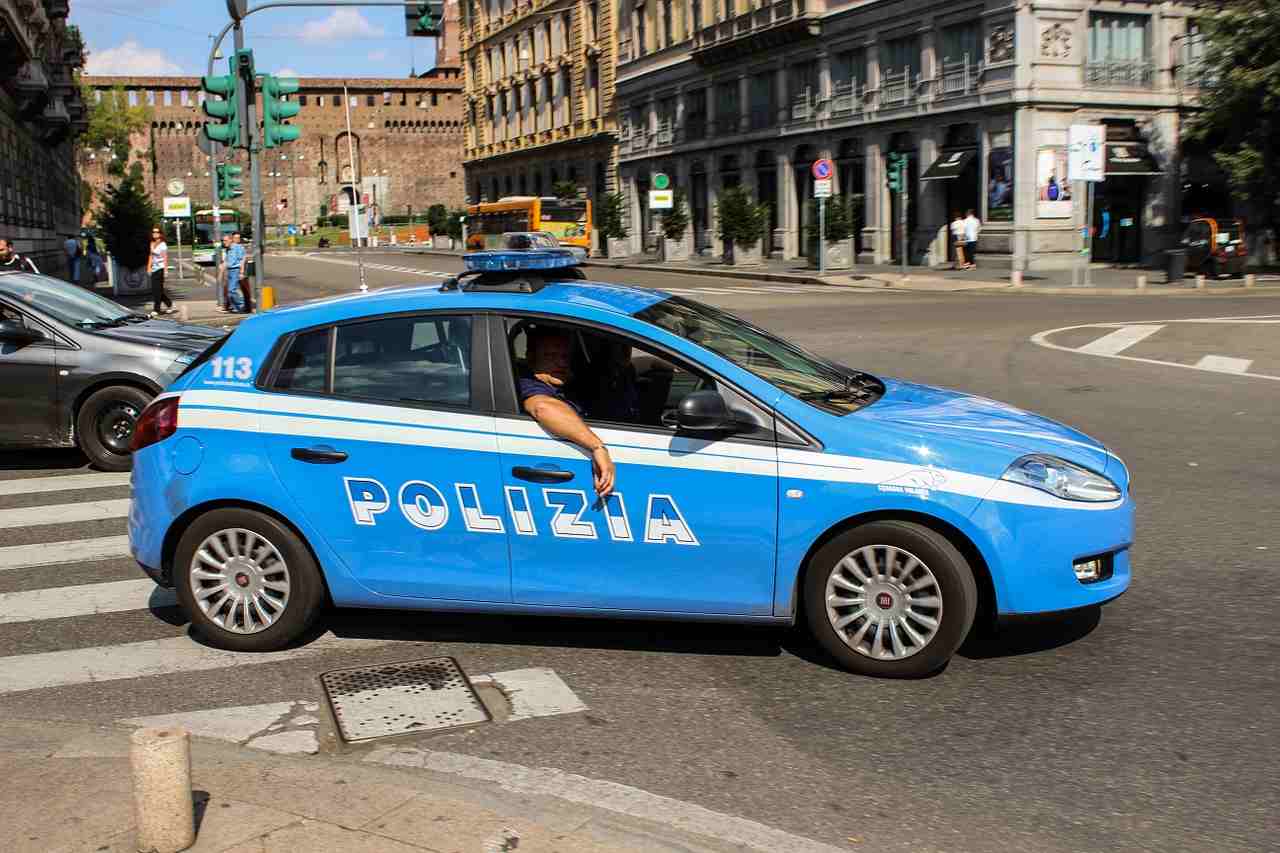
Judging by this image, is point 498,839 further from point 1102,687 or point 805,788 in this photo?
point 1102,687

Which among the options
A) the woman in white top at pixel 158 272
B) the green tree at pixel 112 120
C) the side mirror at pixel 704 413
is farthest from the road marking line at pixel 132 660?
the green tree at pixel 112 120

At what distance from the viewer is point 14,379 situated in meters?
10.0

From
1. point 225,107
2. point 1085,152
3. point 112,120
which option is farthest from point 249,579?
point 112,120

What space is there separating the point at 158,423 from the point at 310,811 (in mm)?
2433

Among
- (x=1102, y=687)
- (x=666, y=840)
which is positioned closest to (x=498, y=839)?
(x=666, y=840)

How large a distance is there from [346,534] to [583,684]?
3.83 feet

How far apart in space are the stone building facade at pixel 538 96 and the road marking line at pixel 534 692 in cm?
6306

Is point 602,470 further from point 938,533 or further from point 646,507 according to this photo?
point 938,533

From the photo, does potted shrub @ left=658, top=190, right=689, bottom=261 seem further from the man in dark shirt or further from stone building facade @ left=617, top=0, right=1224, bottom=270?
the man in dark shirt

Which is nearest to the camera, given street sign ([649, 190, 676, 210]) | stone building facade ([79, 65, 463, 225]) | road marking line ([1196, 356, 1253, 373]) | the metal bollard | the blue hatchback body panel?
the metal bollard

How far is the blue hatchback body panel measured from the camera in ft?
16.5

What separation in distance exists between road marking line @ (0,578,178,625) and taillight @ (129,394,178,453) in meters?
1.05

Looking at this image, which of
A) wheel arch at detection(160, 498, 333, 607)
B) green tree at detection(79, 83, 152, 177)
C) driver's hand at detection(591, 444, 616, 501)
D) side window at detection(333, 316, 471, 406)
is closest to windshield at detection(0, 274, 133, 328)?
wheel arch at detection(160, 498, 333, 607)

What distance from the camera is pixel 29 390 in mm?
10055
